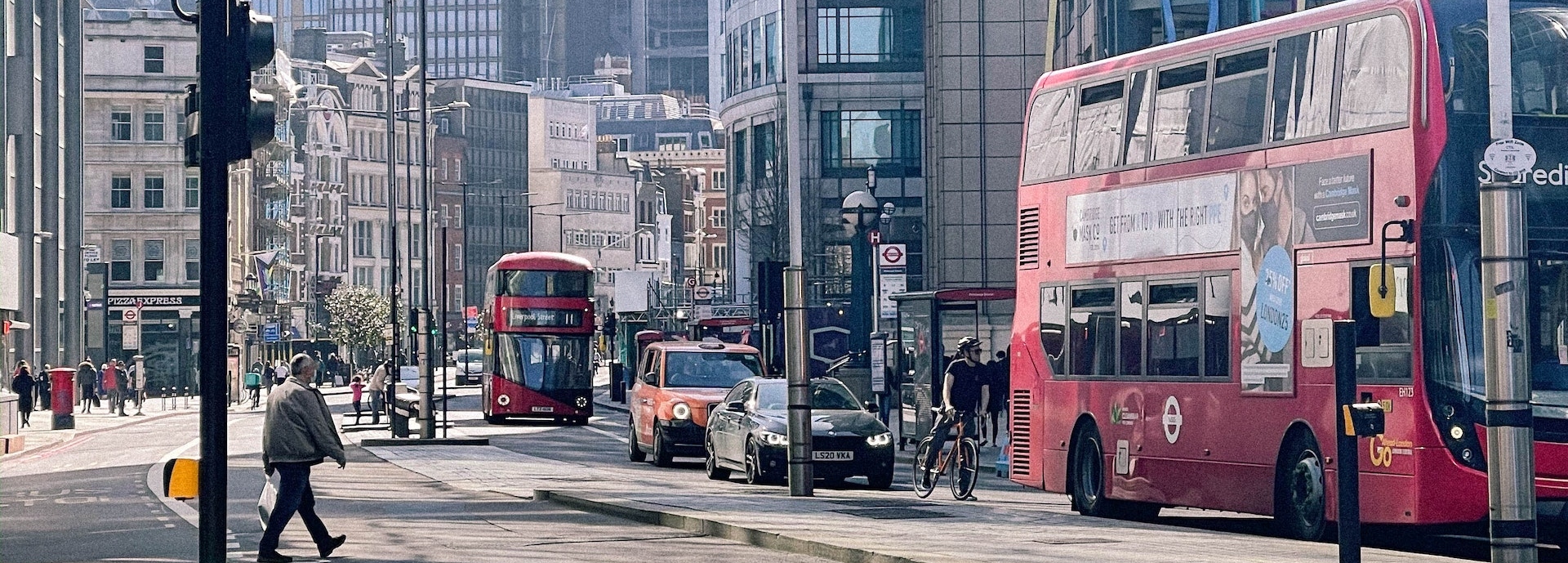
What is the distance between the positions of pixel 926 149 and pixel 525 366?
25.5 metres

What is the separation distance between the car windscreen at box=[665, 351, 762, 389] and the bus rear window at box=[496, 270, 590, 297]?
58.8 ft

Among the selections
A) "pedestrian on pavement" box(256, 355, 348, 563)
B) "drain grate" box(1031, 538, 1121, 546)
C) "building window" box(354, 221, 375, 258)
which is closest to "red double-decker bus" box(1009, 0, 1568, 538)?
"drain grate" box(1031, 538, 1121, 546)

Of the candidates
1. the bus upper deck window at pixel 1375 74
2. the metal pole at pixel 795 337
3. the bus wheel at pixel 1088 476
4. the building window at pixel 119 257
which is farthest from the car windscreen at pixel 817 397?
the building window at pixel 119 257

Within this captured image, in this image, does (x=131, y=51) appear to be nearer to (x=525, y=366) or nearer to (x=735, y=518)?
(x=525, y=366)

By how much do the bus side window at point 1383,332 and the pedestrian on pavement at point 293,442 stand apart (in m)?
7.23

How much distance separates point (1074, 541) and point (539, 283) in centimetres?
3544

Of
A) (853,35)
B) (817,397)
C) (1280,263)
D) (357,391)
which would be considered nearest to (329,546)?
(1280,263)

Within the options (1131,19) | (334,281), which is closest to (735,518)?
(1131,19)

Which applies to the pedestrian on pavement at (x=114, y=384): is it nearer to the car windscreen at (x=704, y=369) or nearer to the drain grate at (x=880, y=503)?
the car windscreen at (x=704, y=369)

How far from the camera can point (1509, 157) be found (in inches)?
504

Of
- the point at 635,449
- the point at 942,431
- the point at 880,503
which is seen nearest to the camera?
the point at 880,503

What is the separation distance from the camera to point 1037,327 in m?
22.4

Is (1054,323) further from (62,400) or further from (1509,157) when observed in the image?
(62,400)

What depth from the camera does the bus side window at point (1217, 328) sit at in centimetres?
1875
